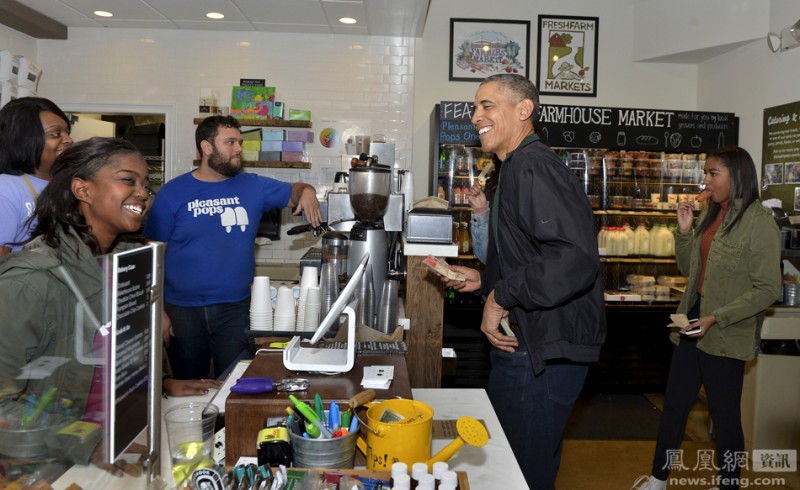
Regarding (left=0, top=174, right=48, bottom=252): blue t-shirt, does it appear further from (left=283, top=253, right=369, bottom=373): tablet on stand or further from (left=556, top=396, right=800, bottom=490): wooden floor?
(left=556, top=396, right=800, bottom=490): wooden floor

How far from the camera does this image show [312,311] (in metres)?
2.38

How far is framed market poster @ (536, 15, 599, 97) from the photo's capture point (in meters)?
5.96

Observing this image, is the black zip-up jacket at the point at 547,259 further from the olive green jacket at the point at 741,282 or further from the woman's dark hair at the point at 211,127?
the woman's dark hair at the point at 211,127

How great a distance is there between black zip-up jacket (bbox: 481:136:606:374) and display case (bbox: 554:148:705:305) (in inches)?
142

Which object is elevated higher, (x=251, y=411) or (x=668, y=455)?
(x=251, y=411)

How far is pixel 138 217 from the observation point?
1.70 meters

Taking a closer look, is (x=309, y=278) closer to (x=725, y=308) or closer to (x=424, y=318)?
(x=424, y=318)

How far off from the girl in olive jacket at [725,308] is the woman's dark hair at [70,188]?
2.76 m

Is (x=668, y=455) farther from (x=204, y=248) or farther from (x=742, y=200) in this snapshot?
(x=204, y=248)

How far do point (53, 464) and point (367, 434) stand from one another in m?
0.64

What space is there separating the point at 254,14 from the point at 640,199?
12.4 feet

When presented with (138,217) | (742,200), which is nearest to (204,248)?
(138,217)

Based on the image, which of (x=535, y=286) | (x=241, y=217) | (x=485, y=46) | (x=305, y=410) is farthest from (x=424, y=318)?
(x=485, y=46)

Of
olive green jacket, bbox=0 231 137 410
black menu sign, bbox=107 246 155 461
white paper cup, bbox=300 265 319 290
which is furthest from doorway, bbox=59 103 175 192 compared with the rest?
olive green jacket, bbox=0 231 137 410
